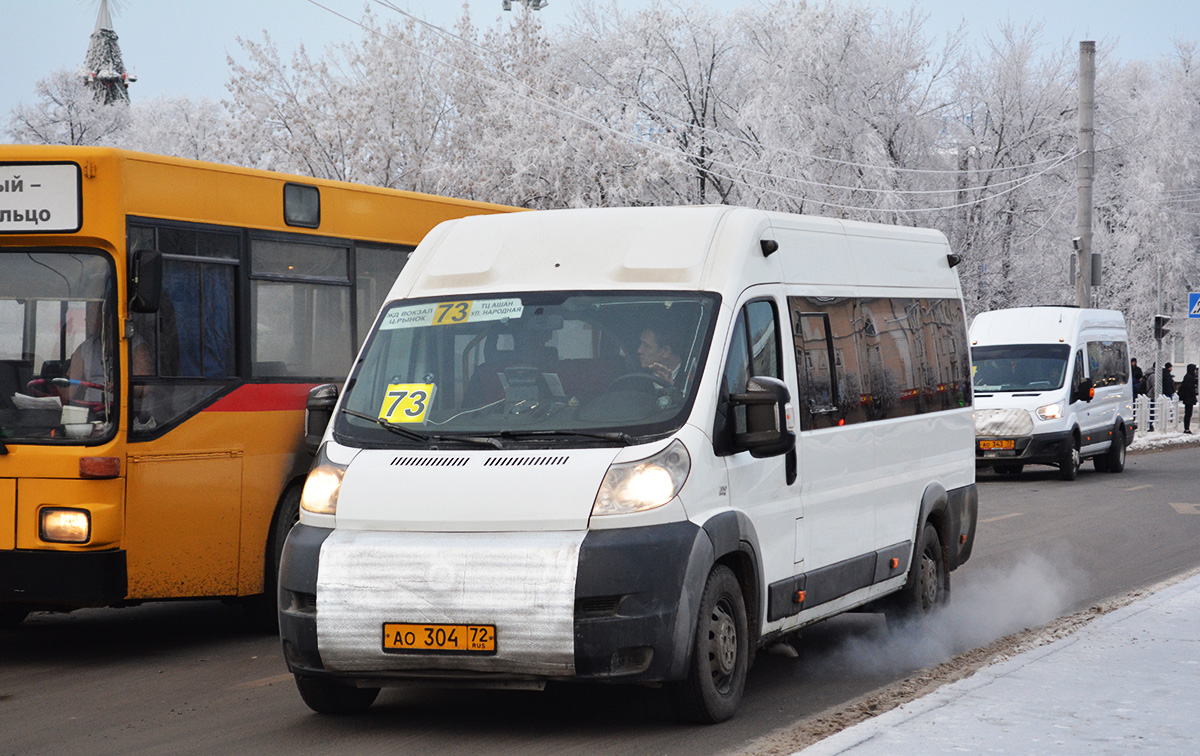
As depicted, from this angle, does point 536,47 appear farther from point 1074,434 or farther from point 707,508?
point 707,508

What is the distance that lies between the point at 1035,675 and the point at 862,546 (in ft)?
4.48

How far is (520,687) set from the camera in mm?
6258

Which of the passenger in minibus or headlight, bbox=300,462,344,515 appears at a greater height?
the passenger in minibus

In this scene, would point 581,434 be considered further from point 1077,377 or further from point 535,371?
point 1077,377

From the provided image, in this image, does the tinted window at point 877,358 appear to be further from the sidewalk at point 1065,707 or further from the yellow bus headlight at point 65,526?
the yellow bus headlight at point 65,526

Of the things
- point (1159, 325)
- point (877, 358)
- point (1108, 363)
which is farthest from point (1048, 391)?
point (877, 358)

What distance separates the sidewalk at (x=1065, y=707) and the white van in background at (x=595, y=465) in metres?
0.90

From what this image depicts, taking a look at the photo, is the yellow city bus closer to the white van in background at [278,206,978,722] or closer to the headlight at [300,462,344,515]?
the white van in background at [278,206,978,722]

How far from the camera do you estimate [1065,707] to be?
6.48 m

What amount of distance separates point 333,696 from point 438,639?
94 centimetres

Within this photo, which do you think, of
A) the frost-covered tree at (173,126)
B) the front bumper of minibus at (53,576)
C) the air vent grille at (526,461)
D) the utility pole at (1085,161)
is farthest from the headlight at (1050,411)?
the frost-covered tree at (173,126)

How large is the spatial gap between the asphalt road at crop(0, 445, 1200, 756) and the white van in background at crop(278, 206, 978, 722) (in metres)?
0.27

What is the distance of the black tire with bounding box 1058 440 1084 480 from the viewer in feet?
73.9

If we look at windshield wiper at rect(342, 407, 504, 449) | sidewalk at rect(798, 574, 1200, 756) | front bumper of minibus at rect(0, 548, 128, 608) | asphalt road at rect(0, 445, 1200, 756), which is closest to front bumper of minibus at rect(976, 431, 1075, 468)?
asphalt road at rect(0, 445, 1200, 756)
